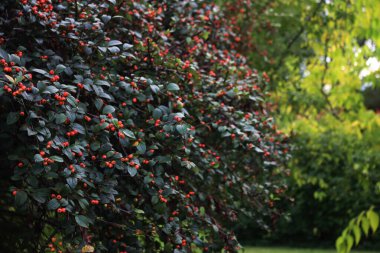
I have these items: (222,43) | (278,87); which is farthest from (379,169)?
(222,43)

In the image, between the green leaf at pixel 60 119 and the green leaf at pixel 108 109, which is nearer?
the green leaf at pixel 60 119

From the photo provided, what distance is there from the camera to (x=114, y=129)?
2.73 meters

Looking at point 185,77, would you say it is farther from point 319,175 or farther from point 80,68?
point 319,175

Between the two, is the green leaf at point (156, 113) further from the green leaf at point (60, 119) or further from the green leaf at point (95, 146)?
the green leaf at point (60, 119)

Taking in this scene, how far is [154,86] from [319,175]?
6.39 m

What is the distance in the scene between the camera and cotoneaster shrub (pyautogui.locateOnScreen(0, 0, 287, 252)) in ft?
8.60

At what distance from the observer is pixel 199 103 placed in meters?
3.74

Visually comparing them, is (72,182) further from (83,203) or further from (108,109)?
(108,109)

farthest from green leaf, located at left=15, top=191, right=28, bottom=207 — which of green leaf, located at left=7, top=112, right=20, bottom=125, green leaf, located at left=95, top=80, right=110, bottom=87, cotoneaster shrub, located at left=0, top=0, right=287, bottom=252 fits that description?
green leaf, located at left=95, top=80, right=110, bottom=87

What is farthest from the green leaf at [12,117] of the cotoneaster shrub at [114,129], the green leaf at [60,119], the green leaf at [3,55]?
the green leaf at [3,55]

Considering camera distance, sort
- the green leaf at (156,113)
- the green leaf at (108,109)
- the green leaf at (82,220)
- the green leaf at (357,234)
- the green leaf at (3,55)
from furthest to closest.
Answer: the green leaf at (156,113) → the green leaf at (108,109) → the green leaf at (3,55) → the green leaf at (82,220) → the green leaf at (357,234)

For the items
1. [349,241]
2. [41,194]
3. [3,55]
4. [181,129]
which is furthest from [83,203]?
[349,241]

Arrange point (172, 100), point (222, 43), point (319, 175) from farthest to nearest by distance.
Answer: point (319, 175)
point (222, 43)
point (172, 100)

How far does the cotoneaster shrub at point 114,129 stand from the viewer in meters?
2.62
